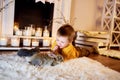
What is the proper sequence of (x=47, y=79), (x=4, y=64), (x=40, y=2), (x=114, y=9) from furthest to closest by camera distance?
1. (x=114, y=9)
2. (x=40, y=2)
3. (x=4, y=64)
4. (x=47, y=79)

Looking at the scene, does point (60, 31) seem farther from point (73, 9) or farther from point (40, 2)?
point (73, 9)

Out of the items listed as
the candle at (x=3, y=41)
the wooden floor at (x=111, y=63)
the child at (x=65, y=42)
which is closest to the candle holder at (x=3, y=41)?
the candle at (x=3, y=41)

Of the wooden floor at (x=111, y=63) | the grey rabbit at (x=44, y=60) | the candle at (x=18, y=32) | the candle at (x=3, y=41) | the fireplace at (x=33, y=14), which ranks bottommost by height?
the wooden floor at (x=111, y=63)

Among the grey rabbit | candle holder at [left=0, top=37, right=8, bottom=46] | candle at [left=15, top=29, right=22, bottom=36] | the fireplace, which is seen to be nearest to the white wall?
the fireplace

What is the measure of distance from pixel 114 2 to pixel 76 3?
50 centimetres

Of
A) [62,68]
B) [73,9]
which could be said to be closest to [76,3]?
[73,9]

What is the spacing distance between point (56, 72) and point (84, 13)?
63.9 inches

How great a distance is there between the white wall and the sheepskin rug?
4.27ft

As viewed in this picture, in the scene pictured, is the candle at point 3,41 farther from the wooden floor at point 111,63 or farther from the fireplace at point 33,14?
the wooden floor at point 111,63

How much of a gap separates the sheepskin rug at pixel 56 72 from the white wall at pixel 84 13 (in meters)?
1.30

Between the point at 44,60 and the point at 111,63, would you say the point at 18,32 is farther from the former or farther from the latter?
the point at 111,63

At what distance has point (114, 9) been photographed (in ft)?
7.16

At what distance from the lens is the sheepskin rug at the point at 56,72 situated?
0.91 metres

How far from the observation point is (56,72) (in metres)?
1.00
